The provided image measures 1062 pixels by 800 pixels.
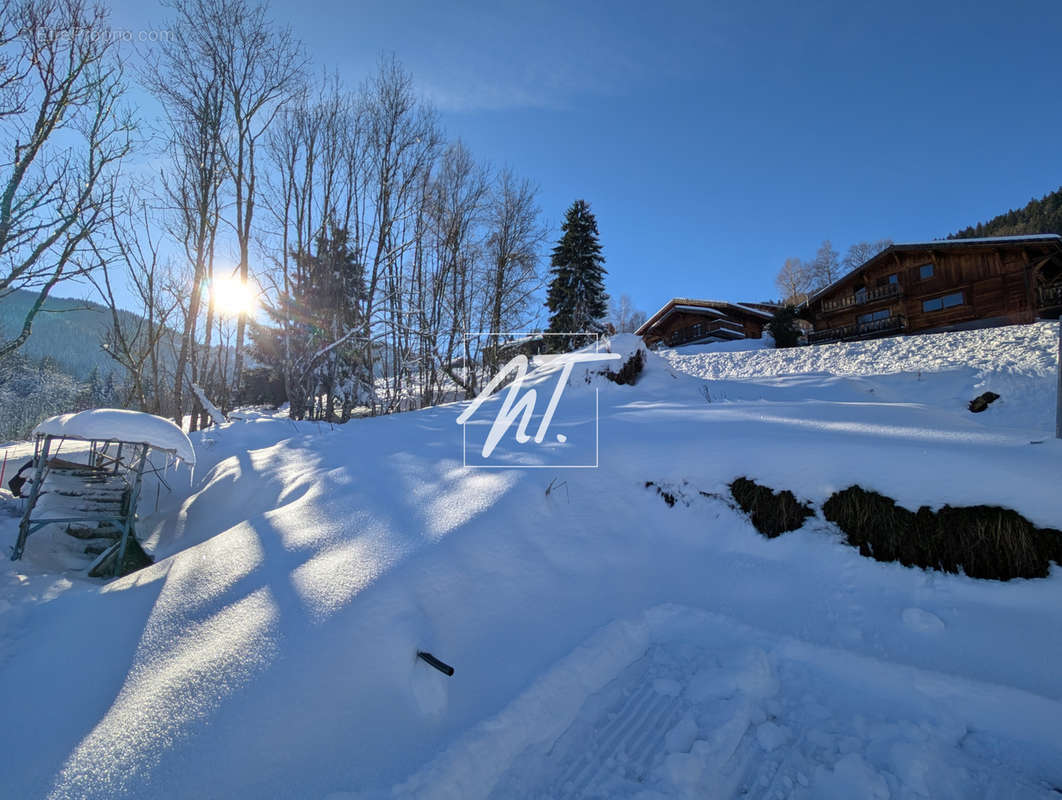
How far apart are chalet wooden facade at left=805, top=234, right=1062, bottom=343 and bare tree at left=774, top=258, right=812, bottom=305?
2498 centimetres

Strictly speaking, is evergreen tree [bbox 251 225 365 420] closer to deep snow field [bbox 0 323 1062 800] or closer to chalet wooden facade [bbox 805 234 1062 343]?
deep snow field [bbox 0 323 1062 800]

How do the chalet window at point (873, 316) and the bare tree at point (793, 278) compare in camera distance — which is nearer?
the chalet window at point (873, 316)

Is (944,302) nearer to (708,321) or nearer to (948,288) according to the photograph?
(948,288)

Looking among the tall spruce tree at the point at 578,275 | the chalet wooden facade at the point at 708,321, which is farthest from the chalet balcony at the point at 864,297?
the tall spruce tree at the point at 578,275

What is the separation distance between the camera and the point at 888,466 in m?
3.46

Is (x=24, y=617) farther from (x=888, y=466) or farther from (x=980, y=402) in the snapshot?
(x=980, y=402)

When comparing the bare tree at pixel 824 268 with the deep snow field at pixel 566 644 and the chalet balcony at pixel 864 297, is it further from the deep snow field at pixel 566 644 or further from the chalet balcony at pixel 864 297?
the deep snow field at pixel 566 644

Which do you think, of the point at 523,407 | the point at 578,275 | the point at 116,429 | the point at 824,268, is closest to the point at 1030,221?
the point at 824,268

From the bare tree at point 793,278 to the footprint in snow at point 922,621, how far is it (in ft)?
172

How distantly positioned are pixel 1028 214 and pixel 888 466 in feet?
217

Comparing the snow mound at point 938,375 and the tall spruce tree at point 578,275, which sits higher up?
the tall spruce tree at point 578,275

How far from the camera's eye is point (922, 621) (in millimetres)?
2631

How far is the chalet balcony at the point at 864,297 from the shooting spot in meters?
21.7

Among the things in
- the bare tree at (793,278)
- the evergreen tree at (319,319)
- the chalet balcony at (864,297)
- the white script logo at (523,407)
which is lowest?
the white script logo at (523,407)
